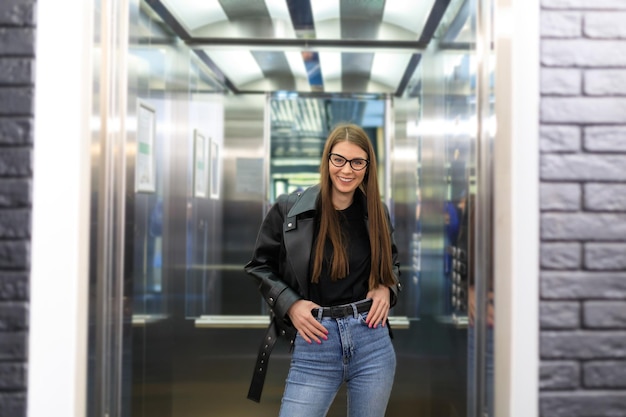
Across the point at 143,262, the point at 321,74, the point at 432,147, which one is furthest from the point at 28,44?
the point at 321,74

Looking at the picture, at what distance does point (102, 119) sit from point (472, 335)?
108cm

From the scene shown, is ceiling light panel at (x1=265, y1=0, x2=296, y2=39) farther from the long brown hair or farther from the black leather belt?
the black leather belt

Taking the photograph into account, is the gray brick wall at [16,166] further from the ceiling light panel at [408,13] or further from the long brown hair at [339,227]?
the ceiling light panel at [408,13]

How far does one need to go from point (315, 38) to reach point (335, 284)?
76.0 inches

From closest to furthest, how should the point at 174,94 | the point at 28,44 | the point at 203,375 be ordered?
the point at 28,44 < the point at 203,375 < the point at 174,94

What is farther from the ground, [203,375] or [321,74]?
[321,74]

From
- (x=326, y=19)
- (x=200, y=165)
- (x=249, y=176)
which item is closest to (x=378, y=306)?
(x=326, y=19)

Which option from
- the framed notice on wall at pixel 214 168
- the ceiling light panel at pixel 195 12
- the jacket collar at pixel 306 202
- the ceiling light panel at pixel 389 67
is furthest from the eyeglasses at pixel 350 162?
the framed notice on wall at pixel 214 168

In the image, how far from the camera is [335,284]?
1.82m

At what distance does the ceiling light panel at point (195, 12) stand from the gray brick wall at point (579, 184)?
6.20 ft

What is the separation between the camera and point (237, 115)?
14.3 ft

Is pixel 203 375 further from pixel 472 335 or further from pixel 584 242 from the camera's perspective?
pixel 584 242

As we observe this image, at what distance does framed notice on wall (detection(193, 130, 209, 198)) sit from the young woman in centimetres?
195

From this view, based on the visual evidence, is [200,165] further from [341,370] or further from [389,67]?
[341,370]
